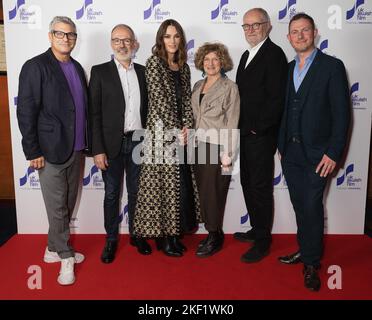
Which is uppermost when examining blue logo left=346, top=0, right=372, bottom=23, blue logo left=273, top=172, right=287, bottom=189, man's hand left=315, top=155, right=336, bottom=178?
blue logo left=346, top=0, right=372, bottom=23

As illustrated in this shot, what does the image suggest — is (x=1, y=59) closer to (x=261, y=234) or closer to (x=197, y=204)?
(x=197, y=204)

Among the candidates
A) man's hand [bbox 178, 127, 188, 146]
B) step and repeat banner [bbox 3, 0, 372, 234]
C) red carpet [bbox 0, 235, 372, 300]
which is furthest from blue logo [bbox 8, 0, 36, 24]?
red carpet [bbox 0, 235, 372, 300]

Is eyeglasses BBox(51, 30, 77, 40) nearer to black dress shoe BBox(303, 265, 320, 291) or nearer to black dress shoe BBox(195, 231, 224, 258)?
black dress shoe BBox(195, 231, 224, 258)

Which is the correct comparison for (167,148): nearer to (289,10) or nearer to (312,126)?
(312,126)

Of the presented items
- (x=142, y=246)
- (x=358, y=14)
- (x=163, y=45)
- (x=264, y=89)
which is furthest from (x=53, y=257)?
(x=358, y=14)

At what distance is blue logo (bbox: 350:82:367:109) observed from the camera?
3227 millimetres

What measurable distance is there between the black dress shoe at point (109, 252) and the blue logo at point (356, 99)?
91.2 inches

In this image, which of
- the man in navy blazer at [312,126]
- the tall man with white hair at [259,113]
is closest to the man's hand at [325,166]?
the man in navy blazer at [312,126]

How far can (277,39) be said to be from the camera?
3123mm

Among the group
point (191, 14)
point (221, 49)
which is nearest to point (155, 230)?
point (221, 49)

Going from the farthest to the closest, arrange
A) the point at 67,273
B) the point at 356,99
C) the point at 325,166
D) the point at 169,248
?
the point at 356,99, the point at 169,248, the point at 67,273, the point at 325,166

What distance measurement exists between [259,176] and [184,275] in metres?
0.92

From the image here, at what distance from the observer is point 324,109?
2.46 meters

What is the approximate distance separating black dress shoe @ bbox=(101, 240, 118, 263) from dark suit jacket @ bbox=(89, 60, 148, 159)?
74cm
